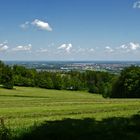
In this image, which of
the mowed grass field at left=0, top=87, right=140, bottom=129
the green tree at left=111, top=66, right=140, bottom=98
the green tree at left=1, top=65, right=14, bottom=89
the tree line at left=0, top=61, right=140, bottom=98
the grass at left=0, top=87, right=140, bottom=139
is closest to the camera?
the grass at left=0, top=87, right=140, bottom=139

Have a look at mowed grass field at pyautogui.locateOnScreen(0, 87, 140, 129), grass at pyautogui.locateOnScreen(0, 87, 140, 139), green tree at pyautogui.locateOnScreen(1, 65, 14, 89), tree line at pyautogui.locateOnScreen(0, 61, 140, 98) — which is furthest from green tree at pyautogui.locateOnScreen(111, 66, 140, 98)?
grass at pyautogui.locateOnScreen(0, 87, 140, 139)

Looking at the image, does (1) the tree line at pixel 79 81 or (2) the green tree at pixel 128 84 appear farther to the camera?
(1) the tree line at pixel 79 81

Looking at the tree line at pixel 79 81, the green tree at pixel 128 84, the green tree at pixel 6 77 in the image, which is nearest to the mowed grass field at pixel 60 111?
the green tree at pixel 128 84

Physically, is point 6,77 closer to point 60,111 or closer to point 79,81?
point 79,81

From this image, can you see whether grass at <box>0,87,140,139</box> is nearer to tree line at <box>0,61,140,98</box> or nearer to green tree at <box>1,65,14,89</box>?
tree line at <box>0,61,140,98</box>

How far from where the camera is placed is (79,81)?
15275 centimetres

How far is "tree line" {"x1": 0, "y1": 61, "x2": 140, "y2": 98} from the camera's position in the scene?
308ft

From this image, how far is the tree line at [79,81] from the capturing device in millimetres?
93812

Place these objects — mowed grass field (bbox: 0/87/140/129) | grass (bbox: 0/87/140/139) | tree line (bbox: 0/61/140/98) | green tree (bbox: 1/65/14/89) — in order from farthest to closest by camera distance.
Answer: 1. green tree (bbox: 1/65/14/89)
2. tree line (bbox: 0/61/140/98)
3. mowed grass field (bbox: 0/87/140/129)
4. grass (bbox: 0/87/140/139)

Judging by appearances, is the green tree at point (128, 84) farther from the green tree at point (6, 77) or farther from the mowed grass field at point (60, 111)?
the mowed grass field at point (60, 111)

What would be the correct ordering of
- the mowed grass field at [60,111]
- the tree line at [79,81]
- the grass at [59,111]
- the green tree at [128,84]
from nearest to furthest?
the grass at [59,111]
the mowed grass field at [60,111]
the green tree at [128,84]
the tree line at [79,81]

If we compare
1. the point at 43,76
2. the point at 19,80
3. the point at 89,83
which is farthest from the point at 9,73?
the point at 89,83

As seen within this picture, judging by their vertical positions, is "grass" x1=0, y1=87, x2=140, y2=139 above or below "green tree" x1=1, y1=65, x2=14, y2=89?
above

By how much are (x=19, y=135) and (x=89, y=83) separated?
150 meters
